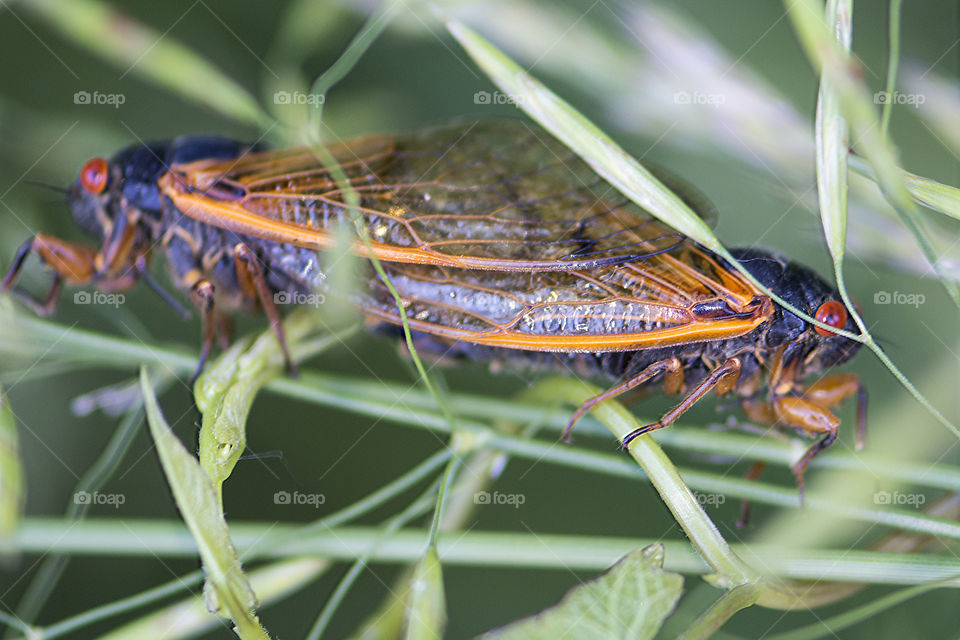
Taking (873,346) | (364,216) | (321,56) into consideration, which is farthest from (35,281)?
(873,346)

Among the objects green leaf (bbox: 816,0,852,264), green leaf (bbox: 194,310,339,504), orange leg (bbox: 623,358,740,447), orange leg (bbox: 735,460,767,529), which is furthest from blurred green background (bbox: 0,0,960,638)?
green leaf (bbox: 816,0,852,264)

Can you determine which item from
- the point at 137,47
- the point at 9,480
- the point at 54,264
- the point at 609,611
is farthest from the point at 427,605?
the point at 137,47

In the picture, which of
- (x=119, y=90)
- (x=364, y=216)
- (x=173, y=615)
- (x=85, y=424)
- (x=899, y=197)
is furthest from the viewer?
(x=119, y=90)

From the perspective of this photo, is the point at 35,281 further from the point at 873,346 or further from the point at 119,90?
the point at 873,346

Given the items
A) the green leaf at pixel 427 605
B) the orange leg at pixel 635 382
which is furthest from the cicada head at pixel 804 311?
the green leaf at pixel 427 605

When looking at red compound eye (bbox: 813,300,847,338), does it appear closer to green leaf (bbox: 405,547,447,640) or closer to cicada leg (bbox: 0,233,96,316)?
green leaf (bbox: 405,547,447,640)

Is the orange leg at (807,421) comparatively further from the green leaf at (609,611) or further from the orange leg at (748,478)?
the green leaf at (609,611)
